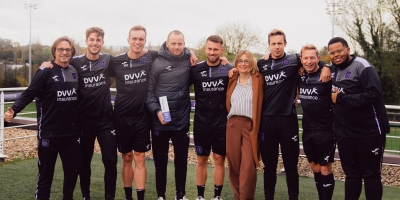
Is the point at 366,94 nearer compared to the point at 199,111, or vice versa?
the point at 366,94

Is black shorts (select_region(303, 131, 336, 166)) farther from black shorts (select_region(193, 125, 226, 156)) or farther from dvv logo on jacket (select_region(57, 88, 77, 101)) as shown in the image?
dvv logo on jacket (select_region(57, 88, 77, 101))

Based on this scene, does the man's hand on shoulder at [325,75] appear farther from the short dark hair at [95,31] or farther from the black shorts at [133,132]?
the short dark hair at [95,31]

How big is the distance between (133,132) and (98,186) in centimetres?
161

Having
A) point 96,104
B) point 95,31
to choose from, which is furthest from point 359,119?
point 95,31

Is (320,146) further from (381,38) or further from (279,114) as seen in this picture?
(381,38)

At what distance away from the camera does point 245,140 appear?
4.97 meters

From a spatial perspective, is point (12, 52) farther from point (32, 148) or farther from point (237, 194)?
point (237, 194)

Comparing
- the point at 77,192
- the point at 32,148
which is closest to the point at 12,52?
the point at 32,148

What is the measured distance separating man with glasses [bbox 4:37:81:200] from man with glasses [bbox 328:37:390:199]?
2722mm

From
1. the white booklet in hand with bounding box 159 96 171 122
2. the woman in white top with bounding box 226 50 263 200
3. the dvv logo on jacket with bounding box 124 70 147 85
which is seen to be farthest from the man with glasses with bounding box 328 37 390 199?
the dvv logo on jacket with bounding box 124 70 147 85

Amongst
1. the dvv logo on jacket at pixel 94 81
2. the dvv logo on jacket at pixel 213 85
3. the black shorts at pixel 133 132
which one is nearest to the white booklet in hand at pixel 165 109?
the black shorts at pixel 133 132

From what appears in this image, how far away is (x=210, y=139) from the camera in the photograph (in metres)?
5.21

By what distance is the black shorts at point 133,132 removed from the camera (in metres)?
5.02

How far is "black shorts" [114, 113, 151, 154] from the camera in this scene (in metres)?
5.02
